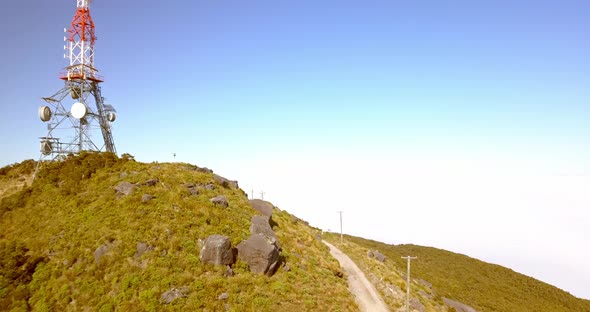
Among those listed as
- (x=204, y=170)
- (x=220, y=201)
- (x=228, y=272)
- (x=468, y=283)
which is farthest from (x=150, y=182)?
(x=468, y=283)

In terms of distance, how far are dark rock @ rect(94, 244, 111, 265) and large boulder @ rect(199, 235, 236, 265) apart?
8209mm

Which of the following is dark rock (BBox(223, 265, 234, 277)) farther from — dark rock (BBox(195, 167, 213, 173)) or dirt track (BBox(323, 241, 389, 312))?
dark rock (BBox(195, 167, 213, 173))

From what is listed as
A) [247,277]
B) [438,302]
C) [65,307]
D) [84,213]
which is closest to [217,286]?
[247,277]

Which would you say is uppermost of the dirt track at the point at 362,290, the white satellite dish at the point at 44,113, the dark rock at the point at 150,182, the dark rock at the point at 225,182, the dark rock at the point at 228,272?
the white satellite dish at the point at 44,113

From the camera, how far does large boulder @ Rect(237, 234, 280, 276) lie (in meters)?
27.5

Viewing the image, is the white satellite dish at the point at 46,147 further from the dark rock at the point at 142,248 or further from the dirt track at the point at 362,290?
the dirt track at the point at 362,290

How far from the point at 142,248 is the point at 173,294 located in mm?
5948

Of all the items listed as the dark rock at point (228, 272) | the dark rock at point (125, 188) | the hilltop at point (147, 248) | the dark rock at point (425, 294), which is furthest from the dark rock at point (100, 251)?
the dark rock at point (425, 294)

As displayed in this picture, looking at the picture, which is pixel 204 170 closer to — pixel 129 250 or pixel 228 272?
pixel 129 250

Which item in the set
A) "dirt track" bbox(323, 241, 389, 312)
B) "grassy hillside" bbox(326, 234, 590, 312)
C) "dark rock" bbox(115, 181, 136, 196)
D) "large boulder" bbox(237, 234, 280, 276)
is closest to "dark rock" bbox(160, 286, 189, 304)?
"large boulder" bbox(237, 234, 280, 276)

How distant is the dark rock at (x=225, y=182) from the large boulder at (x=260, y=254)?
642 inches

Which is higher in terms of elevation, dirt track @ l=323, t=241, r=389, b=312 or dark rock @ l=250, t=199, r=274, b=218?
dark rock @ l=250, t=199, r=274, b=218

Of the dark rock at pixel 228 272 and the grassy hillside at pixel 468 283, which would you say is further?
the grassy hillside at pixel 468 283

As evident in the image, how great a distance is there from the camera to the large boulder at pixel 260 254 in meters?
27.5
